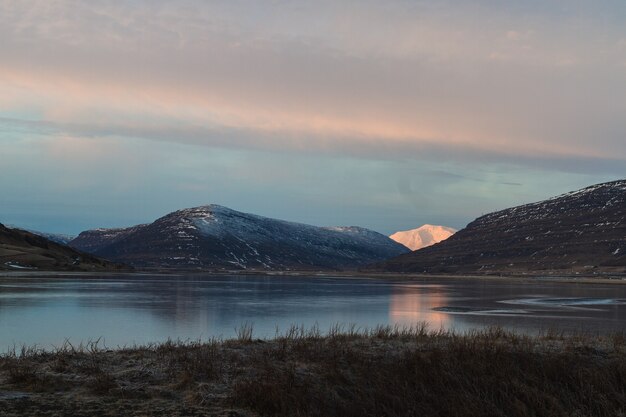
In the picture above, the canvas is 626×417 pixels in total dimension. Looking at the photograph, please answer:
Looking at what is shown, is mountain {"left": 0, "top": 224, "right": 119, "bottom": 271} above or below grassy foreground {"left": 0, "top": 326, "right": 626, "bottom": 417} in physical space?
above

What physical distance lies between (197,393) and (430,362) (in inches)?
215

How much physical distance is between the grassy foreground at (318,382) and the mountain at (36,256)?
413 feet

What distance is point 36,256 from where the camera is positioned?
148625 millimetres

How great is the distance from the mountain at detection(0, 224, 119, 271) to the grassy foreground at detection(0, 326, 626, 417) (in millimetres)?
125819

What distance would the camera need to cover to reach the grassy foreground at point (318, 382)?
38.5 feet

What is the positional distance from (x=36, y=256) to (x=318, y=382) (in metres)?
149

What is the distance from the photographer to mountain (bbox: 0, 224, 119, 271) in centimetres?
13962

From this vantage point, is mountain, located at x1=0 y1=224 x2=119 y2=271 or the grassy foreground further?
mountain, located at x1=0 y1=224 x2=119 y2=271

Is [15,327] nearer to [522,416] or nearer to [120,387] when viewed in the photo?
[120,387]

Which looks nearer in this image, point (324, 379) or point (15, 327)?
point (324, 379)

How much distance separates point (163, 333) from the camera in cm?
2989

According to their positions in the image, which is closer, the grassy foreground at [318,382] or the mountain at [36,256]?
the grassy foreground at [318,382]

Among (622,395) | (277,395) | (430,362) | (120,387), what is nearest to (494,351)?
(430,362)

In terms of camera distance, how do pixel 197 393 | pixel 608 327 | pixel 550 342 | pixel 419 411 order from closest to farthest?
pixel 419 411, pixel 197 393, pixel 550 342, pixel 608 327
